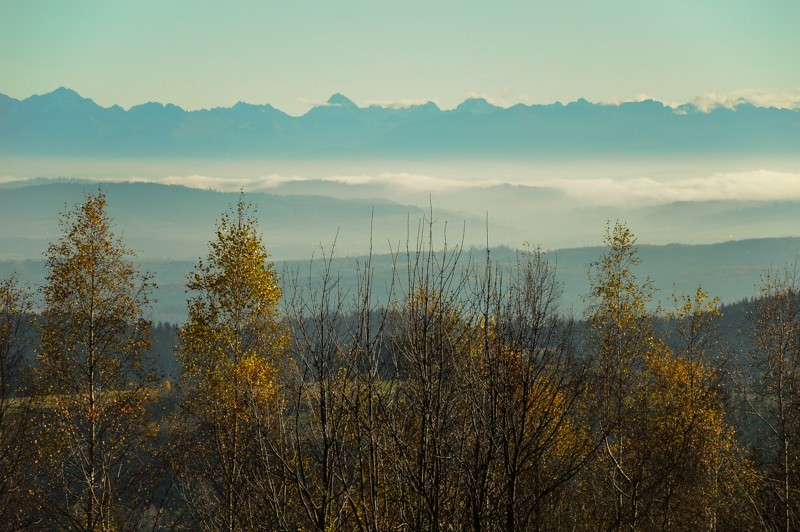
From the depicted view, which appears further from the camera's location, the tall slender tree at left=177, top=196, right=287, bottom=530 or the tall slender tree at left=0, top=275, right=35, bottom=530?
the tall slender tree at left=177, top=196, right=287, bottom=530

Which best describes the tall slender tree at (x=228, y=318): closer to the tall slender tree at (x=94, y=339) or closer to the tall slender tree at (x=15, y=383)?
the tall slender tree at (x=94, y=339)

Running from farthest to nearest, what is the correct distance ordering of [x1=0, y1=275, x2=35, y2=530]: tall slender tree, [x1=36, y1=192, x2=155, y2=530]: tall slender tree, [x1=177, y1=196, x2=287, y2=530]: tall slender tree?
1. [x1=177, y1=196, x2=287, y2=530]: tall slender tree
2. [x1=36, y1=192, x2=155, y2=530]: tall slender tree
3. [x1=0, y1=275, x2=35, y2=530]: tall slender tree

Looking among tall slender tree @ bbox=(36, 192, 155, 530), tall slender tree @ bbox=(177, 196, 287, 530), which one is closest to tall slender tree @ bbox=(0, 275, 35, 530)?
tall slender tree @ bbox=(36, 192, 155, 530)

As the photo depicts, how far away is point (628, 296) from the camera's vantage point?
35.0m

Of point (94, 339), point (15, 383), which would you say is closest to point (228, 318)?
point (94, 339)

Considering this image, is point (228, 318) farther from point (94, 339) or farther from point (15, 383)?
point (15, 383)

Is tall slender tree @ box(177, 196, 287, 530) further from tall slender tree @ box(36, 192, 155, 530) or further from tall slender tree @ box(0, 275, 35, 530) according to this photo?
tall slender tree @ box(0, 275, 35, 530)

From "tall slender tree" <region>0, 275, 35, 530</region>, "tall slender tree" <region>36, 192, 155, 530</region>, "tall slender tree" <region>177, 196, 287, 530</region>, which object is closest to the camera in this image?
"tall slender tree" <region>0, 275, 35, 530</region>

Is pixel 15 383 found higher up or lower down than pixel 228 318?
lower down

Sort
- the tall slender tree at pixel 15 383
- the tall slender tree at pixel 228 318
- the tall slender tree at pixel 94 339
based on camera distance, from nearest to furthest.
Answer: the tall slender tree at pixel 15 383 → the tall slender tree at pixel 94 339 → the tall slender tree at pixel 228 318

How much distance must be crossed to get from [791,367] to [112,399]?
28.4 meters

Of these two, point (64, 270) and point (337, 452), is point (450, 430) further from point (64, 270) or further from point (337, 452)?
point (64, 270)

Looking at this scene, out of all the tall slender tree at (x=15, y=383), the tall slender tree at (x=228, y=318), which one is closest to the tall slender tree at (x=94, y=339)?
the tall slender tree at (x=15, y=383)

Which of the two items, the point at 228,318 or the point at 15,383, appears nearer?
the point at 15,383
